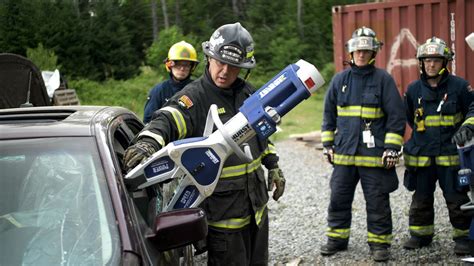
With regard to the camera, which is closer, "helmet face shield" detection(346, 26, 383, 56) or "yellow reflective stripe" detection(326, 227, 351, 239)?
"helmet face shield" detection(346, 26, 383, 56)

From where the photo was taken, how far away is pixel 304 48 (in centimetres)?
3381

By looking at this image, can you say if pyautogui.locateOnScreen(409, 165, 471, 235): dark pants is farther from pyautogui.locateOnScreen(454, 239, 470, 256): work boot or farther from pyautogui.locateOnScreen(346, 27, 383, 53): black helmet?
pyautogui.locateOnScreen(346, 27, 383, 53): black helmet

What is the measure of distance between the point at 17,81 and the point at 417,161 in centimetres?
402

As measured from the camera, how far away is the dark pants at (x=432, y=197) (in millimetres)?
6082

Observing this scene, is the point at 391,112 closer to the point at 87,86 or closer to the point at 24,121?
the point at 24,121

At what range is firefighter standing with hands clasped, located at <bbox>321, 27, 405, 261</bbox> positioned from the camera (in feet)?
19.5

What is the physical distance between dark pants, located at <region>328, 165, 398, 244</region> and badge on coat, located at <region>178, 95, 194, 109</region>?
8.63 feet

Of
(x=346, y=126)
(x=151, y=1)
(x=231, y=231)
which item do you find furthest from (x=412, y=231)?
(x=151, y=1)

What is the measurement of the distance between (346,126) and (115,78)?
1662 centimetres

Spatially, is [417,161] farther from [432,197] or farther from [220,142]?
[220,142]

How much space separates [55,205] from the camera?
105 inches

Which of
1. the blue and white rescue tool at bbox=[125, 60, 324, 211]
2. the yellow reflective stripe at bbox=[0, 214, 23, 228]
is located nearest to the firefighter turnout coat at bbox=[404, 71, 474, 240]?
the blue and white rescue tool at bbox=[125, 60, 324, 211]

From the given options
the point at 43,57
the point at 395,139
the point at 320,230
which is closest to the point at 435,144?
the point at 395,139

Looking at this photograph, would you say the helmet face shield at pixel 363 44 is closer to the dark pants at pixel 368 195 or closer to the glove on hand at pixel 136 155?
the dark pants at pixel 368 195
